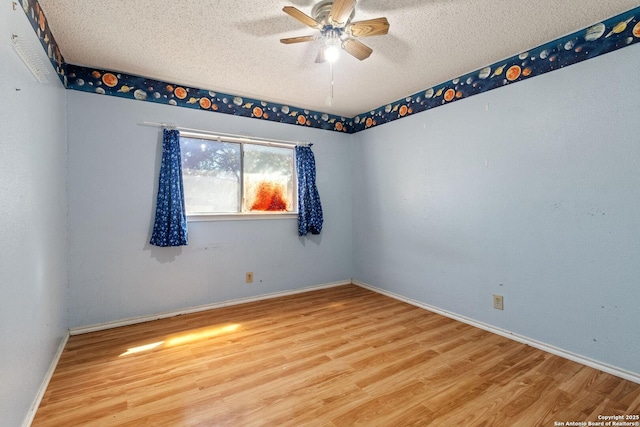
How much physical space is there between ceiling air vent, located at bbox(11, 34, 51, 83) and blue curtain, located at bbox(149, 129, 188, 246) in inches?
40.5

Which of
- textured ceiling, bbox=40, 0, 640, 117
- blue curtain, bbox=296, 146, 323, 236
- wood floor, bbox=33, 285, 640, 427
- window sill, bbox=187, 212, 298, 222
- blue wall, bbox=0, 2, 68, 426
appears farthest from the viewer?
blue curtain, bbox=296, 146, 323, 236

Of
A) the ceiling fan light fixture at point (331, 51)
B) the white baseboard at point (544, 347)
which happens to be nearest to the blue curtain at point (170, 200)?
the ceiling fan light fixture at point (331, 51)

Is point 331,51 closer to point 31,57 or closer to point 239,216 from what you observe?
point 31,57

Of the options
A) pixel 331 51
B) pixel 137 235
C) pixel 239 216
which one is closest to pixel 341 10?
pixel 331 51

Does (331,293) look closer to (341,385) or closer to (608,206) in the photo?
(341,385)

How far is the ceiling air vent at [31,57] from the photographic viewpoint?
1.41 m

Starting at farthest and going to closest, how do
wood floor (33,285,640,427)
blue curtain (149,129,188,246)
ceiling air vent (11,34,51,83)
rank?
blue curtain (149,129,188,246) → wood floor (33,285,640,427) → ceiling air vent (11,34,51,83)

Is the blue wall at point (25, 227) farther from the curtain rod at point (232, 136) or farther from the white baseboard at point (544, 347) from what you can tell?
the white baseboard at point (544, 347)

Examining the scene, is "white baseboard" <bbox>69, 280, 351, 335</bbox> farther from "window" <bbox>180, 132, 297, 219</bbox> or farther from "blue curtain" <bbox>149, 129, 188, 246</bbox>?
"window" <bbox>180, 132, 297, 219</bbox>

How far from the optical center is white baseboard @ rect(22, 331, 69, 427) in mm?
1472

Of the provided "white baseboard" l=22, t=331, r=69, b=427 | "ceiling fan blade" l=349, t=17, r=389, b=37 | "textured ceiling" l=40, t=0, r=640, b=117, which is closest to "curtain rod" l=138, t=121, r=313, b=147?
"textured ceiling" l=40, t=0, r=640, b=117

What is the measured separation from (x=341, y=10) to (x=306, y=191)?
227 cm

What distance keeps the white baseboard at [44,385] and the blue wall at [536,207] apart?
10.4 feet

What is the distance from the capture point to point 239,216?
3287 millimetres
